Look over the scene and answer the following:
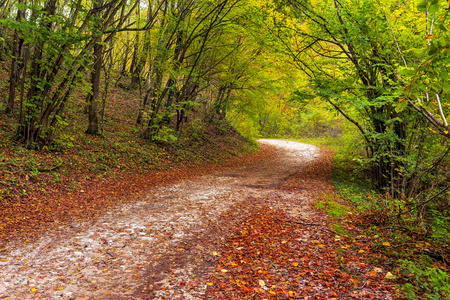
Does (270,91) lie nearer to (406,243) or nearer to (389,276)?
(406,243)

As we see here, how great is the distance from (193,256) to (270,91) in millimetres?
12659

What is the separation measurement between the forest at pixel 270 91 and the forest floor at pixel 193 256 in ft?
2.76

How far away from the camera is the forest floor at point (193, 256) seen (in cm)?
337

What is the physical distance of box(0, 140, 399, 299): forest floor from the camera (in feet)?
11.0

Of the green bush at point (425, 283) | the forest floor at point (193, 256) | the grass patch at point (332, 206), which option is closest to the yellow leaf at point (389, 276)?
the forest floor at point (193, 256)

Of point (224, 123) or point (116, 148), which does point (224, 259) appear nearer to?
point (116, 148)

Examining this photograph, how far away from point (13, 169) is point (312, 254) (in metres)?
7.15

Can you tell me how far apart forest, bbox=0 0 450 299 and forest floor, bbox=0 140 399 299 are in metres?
0.84

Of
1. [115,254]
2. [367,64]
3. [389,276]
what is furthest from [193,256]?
[367,64]

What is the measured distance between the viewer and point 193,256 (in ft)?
14.3

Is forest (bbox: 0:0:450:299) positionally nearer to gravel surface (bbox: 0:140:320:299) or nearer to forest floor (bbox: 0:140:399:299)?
forest floor (bbox: 0:140:399:299)

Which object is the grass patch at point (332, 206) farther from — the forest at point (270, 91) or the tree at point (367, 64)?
the tree at point (367, 64)

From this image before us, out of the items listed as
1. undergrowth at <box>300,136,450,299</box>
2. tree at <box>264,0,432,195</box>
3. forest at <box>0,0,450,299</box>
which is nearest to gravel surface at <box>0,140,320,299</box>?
undergrowth at <box>300,136,450,299</box>

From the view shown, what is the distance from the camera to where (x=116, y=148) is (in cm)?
1075
